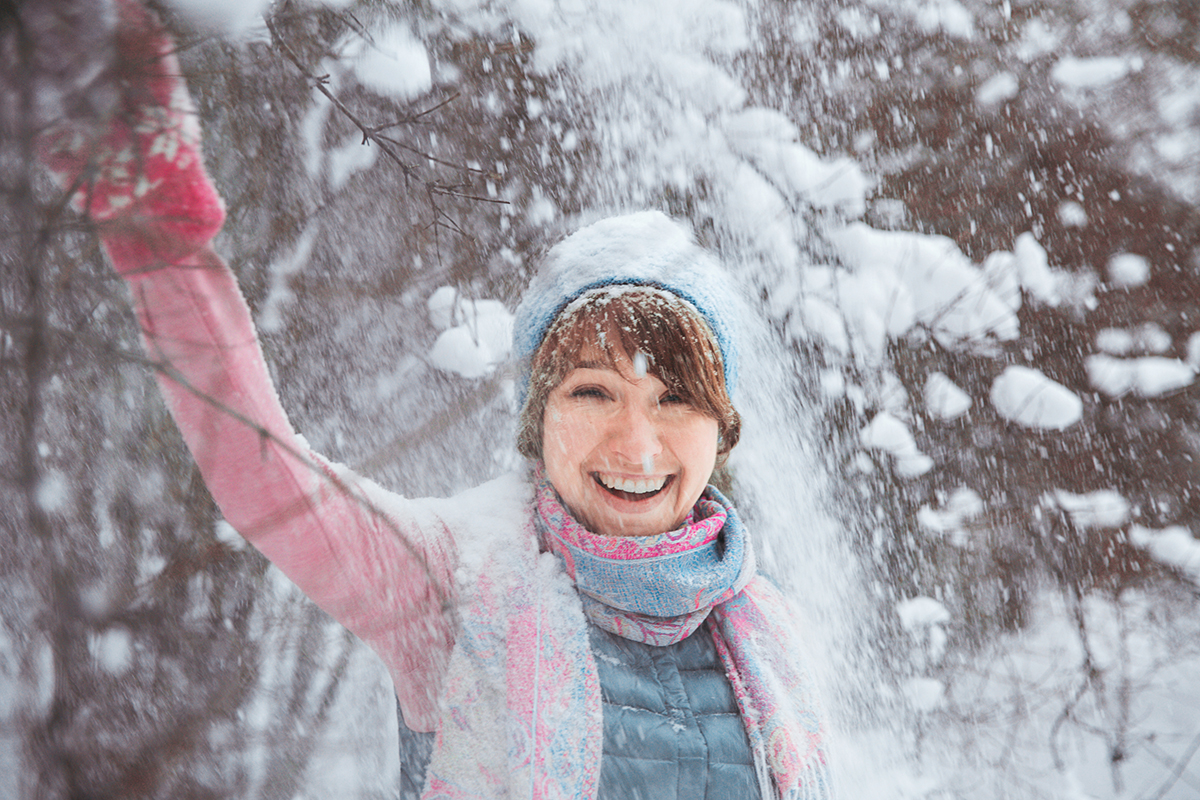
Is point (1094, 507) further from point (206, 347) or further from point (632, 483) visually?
point (206, 347)

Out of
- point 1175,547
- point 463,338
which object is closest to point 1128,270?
point 1175,547

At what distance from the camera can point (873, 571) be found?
3.44 metres

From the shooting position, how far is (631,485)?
1001 mm

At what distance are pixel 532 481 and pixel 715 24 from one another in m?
2.63

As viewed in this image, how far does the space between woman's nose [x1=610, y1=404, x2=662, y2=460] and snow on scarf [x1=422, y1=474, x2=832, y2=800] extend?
13 centimetres

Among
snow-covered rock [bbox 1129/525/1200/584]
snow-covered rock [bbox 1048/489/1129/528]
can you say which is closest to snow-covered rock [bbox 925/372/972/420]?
snow-covered rock [bbox 1048/489/1129/528]

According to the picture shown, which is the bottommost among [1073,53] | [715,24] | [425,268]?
[425,268]

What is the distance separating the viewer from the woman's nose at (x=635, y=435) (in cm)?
95

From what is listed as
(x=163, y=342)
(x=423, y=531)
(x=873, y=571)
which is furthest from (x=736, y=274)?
(x=163, y=342)

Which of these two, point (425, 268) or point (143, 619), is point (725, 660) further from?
point (425, 268)

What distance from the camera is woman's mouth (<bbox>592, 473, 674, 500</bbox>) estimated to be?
1000 millimetres

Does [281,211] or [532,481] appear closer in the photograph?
[532,481]

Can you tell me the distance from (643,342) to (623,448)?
0.51 feet

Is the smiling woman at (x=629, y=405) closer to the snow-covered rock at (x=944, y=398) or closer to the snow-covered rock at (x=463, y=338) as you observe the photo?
the snow-covered rock at (x=463, y=338)
